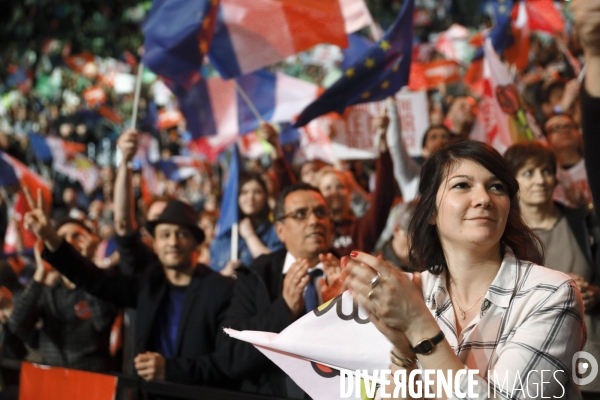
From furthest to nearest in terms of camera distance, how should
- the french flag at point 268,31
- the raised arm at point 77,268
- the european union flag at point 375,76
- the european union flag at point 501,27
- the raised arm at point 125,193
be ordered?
the european union flag at point 501,27
the french flag at point 268,31
the european union flag at point 375,76
the raised arm at point 125,193
the raised arm at point 77,268

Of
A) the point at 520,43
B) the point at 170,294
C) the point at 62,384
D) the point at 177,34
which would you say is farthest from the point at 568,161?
the point at 62,384

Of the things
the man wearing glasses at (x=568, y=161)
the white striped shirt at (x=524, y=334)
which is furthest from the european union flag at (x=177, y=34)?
the white striped shirt at (x=524, y=334)

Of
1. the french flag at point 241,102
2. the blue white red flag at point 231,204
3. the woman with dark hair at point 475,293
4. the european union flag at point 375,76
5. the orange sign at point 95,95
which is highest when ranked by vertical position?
the orange sign at point 95,95

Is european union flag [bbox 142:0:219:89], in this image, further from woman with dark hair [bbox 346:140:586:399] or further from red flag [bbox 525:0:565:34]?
red flag [bbox 525:0:565:34]

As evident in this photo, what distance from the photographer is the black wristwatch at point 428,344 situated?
166cm

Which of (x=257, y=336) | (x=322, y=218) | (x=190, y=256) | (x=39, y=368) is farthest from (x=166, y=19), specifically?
(x=257, y=336)

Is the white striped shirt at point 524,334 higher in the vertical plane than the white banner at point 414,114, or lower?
lower

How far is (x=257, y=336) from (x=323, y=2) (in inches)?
128

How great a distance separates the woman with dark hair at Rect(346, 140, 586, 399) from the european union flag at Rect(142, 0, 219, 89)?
3.05m

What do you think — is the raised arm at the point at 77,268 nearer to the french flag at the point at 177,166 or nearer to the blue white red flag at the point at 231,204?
the blue white red flag at the point at 231,204

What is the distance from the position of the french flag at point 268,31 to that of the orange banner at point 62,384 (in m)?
2.65

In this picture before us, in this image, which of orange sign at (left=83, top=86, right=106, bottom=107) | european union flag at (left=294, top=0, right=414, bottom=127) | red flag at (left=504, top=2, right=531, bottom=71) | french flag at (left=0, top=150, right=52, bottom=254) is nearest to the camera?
european union flag at (left=294, top=0, right=414, bottom=127)

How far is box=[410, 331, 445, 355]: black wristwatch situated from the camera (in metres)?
1.66

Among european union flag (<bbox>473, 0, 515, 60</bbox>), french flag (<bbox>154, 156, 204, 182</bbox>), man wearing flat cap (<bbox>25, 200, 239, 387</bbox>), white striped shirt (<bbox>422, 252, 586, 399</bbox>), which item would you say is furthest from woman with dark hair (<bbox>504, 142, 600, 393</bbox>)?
french flag (<bbox>154, 156, 204, 182</bbox>)
